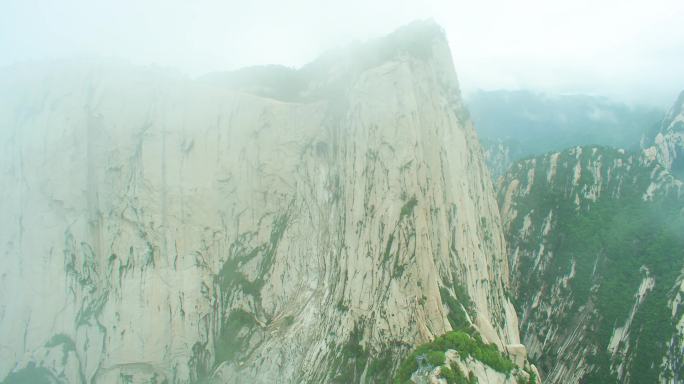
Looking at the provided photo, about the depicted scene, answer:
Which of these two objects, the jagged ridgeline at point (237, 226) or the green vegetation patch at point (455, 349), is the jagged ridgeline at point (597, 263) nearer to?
the jagged ridgeline at point (237, 226)

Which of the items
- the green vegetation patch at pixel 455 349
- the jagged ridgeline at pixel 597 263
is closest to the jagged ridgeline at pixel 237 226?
the green vegetation patch at pixel 455 349

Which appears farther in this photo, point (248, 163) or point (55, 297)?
point (248, 163)

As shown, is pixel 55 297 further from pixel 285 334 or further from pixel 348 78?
pixel 348 78

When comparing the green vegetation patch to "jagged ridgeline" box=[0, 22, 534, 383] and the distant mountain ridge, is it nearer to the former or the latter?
"jagged ridgeline" box=[0, 22, 534, 383]

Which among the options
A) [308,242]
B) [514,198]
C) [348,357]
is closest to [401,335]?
[348,357]

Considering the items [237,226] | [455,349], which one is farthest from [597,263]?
[237,226]

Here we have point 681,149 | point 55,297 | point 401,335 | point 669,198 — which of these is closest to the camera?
point 401,335

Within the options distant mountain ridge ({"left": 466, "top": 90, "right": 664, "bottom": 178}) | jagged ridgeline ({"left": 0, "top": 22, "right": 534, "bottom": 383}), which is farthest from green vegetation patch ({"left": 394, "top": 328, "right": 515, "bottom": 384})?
distant mountain ridge ({"left": 466, "top": 90, "right": 664, "bottom": 178})
